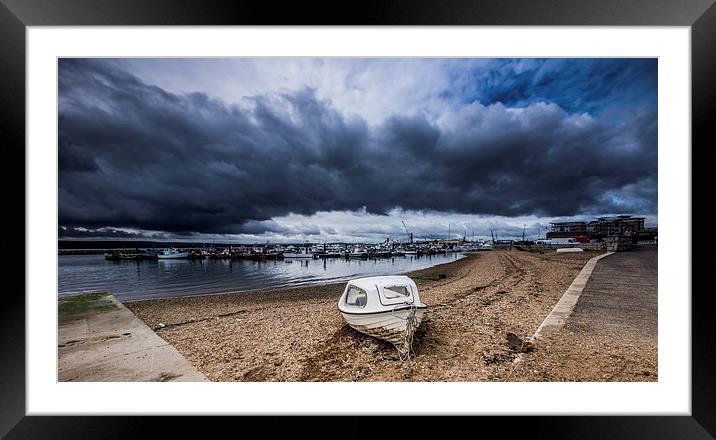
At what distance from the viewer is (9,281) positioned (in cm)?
198

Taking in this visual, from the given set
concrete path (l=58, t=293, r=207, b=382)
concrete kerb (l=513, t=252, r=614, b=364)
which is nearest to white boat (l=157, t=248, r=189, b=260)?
concrete path (l=58, t=293, r=207, b=382)

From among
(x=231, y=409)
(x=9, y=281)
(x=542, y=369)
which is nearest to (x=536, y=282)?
(x=542, y=369)

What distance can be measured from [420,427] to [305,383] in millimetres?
1241

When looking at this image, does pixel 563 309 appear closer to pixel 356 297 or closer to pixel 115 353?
pixel 356 297

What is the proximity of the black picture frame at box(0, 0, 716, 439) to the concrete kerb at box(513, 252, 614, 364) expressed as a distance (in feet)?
3.77

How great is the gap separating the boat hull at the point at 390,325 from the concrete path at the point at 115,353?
1.98 m

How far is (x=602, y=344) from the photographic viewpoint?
302 cm

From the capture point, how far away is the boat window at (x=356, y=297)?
3390 millimetres

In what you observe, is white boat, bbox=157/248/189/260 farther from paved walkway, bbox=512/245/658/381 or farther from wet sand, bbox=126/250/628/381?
paved walkway, bbox=512/245/658/381

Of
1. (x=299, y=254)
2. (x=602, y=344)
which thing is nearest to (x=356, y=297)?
(x=602, y=344)

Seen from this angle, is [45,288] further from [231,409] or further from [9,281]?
[231,409]
